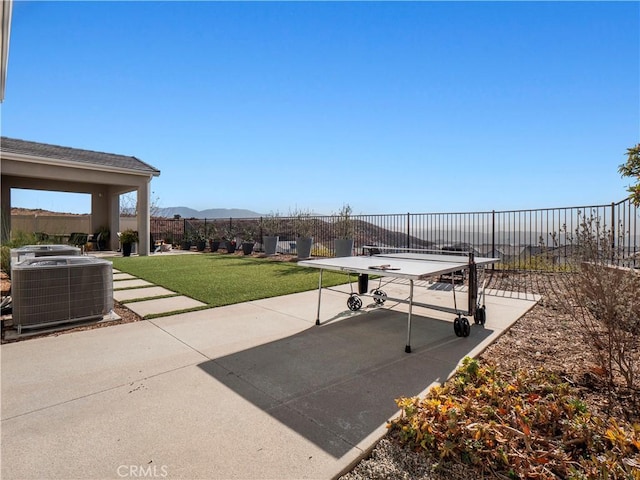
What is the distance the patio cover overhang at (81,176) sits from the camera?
11562mm

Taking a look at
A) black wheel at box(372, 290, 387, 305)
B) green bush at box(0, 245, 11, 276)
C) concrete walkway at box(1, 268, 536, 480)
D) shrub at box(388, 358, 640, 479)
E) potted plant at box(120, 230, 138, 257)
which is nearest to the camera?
shrub at box(388, 358, 640, 479)

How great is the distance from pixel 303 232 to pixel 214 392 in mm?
11443

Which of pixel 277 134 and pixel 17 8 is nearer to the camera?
pixel 17 8

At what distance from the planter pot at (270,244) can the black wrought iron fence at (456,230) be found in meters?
0.85

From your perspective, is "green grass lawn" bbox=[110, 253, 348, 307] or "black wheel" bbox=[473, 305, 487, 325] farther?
"green grass lawn" bbox=[110, 253, 348, 307]

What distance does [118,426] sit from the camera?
2.22 metres

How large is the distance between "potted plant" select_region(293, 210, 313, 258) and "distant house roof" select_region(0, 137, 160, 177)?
6.52 meters

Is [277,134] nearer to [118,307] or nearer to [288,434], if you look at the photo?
[118,307]

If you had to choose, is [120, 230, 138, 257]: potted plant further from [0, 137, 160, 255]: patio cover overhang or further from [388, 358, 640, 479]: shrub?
[388, 358, 640, 479]: shrub

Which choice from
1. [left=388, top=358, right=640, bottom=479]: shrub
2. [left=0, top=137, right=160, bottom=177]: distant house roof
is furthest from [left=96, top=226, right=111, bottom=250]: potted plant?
[left=388, top=358, right=640, bottom=479]: shrub

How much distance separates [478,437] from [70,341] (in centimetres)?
435

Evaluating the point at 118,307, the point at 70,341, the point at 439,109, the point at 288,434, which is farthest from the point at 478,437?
the point at 439,109

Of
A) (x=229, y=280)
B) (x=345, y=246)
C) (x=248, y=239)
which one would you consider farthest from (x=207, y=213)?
(x=229, y=280)

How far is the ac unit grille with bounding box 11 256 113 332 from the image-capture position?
415cm
